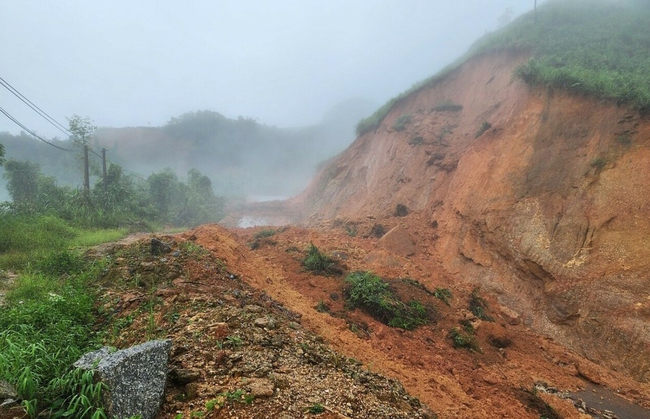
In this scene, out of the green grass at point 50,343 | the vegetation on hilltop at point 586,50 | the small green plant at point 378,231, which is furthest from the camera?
the small green plant at point 378,231

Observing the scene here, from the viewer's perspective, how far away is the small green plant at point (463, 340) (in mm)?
6301

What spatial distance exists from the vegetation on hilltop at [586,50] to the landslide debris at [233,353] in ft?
33.0

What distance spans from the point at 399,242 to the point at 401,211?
129 inches

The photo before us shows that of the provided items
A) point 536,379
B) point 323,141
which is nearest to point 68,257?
point 536,379

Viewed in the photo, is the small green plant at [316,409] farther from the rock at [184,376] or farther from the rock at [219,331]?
the rock at [219,331]

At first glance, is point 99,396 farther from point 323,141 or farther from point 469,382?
point 323,141

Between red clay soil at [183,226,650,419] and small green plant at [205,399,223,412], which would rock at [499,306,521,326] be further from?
small green plant at [205,399,223,412]

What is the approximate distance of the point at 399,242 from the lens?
11578mm

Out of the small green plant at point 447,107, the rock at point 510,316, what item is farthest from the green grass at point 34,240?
the small green plant at point 447,107

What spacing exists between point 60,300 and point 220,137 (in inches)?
2769

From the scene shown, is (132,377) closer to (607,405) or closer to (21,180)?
(607,405)

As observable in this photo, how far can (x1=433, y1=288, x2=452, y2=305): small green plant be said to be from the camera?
8071mm

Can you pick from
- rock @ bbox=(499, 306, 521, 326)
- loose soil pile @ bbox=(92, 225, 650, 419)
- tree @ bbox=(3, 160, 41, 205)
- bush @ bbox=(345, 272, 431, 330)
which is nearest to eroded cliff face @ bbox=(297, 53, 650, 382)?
rock @ bbox=(499, 306, 521, 326)

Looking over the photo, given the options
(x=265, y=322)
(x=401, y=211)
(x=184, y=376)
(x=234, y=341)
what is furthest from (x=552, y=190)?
(x=184, y=376)
